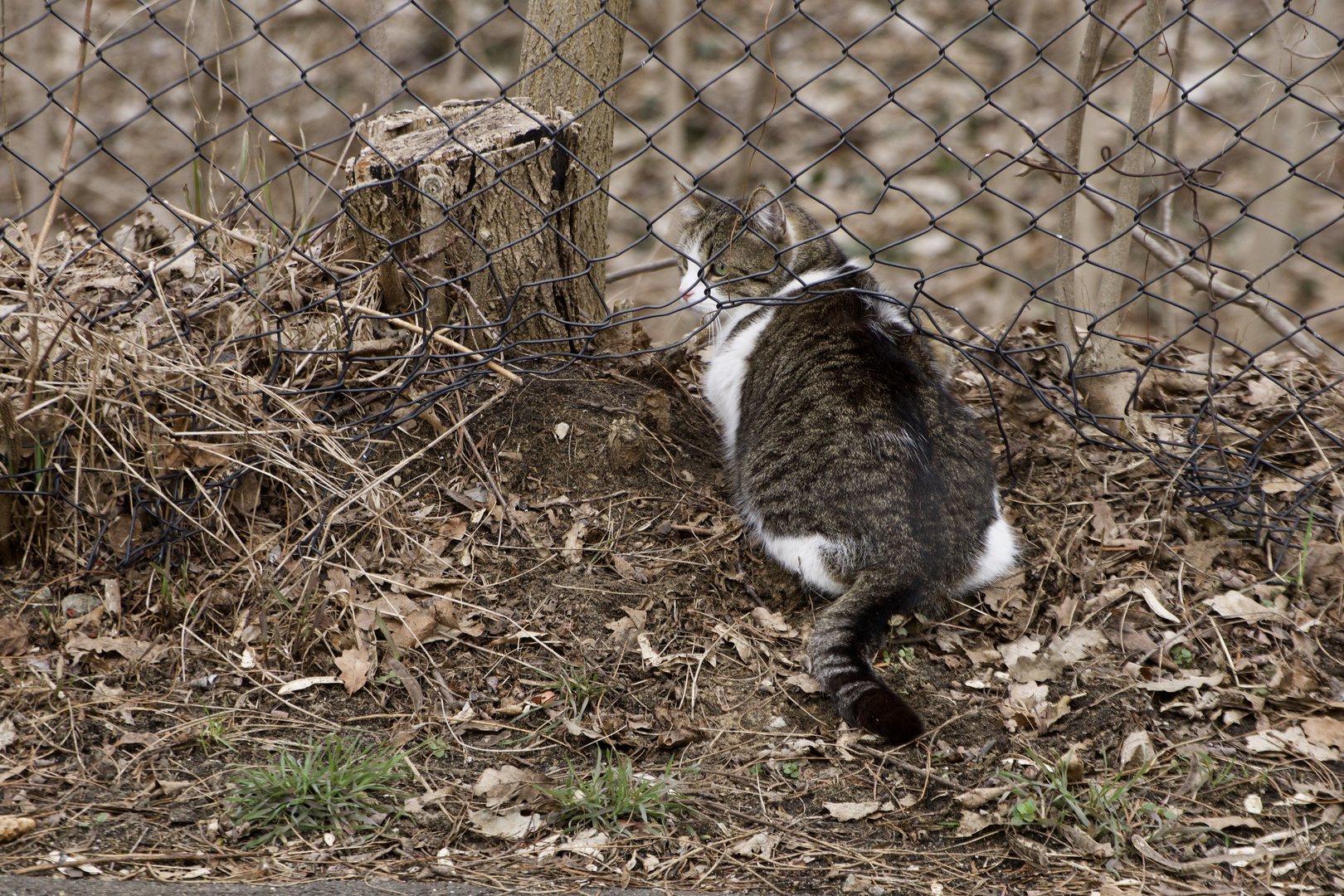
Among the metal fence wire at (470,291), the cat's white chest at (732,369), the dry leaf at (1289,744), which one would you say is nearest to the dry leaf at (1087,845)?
the dry leaf at (1289,744)

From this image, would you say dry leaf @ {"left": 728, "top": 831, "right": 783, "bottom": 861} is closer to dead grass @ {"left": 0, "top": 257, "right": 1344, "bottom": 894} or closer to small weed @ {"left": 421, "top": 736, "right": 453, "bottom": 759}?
dead grass @ {"left": 0, "top": 257, "right": 1344, "bottom": 894}

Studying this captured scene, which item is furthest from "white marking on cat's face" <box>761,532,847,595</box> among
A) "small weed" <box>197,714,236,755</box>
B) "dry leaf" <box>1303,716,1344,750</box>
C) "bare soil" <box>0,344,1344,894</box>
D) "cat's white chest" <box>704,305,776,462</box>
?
"small weed" <box>197,714,236,755</box>

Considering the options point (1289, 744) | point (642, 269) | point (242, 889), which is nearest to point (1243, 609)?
point (1289, 744)

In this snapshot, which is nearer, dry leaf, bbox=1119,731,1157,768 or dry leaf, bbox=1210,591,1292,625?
dry leaf, bbox=1119,731,1157,768

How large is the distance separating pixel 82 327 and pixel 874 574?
2.31 meters

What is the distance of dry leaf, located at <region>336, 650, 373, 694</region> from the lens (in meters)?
2.63

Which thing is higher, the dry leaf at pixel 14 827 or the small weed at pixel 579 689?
the small weed at pixel 579 689

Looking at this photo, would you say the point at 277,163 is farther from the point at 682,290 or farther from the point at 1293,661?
the point at 1293,661

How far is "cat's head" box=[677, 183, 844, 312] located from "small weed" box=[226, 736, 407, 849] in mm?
1915

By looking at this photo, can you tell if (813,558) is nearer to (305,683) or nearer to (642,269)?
(305,683)

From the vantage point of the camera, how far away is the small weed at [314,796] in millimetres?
2229

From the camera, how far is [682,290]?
373cm

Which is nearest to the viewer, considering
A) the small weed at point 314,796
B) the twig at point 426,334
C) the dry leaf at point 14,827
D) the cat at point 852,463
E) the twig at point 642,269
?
the dry leaf at point 14,827

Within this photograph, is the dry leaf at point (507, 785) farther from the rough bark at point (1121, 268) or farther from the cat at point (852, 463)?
the rough bark at point (1121, 268)
